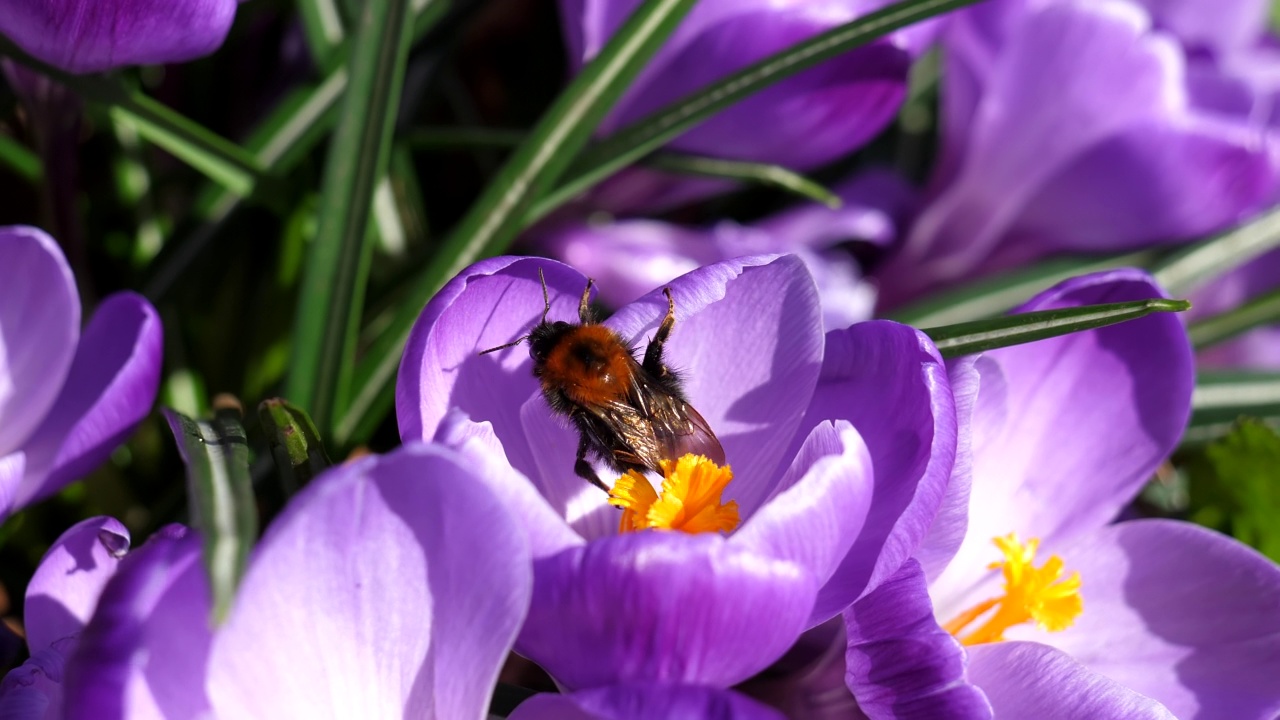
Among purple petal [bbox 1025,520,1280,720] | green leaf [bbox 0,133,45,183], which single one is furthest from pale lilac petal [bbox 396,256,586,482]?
green leaf [bbox 0,133,45,183]

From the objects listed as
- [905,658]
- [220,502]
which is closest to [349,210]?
[220,502]

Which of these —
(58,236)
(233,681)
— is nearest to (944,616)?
(233,681)

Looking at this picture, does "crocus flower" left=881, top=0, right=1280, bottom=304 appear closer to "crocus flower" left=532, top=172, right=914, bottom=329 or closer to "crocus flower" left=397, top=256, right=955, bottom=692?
"crocus flower" left=532, top=172, right=914, bottom=329

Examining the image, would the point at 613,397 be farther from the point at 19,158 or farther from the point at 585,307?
the point at 19,158

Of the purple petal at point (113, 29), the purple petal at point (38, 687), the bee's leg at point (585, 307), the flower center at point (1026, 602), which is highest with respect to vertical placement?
the purple petal at point (113, 29)

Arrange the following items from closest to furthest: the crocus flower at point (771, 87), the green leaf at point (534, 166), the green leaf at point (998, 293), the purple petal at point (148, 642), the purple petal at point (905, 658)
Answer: the purple petal at point (148, 642)
the purple petal at point (905, 658)
the green leaf at point (534, 166)
the crocus flower at point (771, 87)
the green leaf at point (998, 293)

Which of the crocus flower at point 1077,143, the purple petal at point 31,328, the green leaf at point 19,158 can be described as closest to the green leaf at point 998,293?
the crocus flower at point 1077,143

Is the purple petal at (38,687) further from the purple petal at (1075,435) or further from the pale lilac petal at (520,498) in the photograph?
the purple petal at (1075,435)
